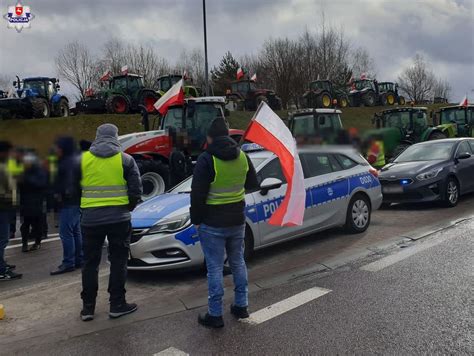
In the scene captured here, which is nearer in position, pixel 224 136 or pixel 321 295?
pixel 224 136

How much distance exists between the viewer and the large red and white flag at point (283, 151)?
406cm

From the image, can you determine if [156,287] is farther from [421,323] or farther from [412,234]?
[412,234]

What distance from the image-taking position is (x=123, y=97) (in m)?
22.1

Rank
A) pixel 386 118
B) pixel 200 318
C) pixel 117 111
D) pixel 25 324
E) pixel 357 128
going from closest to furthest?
pixel 357 128, pixel 386 118, pixel 200 318, pixel 25 324, pixel 117 111

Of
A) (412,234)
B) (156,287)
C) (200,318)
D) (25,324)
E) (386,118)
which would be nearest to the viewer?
(386,118)

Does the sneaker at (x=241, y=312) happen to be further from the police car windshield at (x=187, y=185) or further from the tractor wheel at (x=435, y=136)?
the tractor wheel at (x=435, y=136)

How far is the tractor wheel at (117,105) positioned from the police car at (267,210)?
15997mm

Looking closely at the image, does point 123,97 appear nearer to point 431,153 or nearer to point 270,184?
point 431,153

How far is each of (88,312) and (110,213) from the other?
108 cm

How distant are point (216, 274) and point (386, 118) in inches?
79.1

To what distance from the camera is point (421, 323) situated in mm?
4004

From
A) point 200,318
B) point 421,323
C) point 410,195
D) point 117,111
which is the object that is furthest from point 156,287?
point 117,111

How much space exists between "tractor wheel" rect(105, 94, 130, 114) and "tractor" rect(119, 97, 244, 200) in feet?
35.7

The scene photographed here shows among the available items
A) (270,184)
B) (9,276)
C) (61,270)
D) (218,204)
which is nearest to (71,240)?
(61,270)
